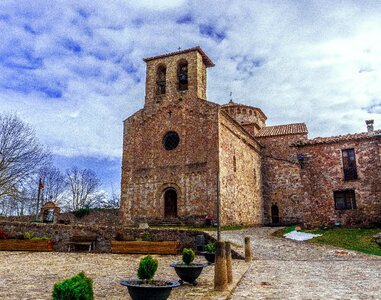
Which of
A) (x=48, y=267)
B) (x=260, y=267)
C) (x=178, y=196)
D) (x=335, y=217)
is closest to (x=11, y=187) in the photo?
(x=178, y=196)

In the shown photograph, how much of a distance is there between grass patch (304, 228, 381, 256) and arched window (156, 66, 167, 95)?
574 inches

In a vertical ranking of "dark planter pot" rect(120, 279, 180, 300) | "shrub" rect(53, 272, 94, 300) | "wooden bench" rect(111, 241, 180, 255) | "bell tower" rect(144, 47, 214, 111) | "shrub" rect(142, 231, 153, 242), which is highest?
"bell tower" rect(144, 47, 214, 111)

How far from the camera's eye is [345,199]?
19.6 meters

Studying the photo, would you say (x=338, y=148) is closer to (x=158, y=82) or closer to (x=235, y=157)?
(x=235, y=157)

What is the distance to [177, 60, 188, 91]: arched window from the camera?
24.8 m

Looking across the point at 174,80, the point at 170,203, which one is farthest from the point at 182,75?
the point at 170,203

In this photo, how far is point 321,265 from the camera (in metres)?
10.5

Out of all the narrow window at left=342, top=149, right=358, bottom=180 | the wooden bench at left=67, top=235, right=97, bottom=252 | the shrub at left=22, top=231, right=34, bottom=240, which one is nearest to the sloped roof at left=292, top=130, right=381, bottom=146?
the narrow window at left=342, top=149, right=358, bottom=180

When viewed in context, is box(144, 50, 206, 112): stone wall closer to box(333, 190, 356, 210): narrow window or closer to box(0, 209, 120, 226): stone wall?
box(0, 209, 120, 226): stone wall

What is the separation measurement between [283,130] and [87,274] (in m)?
28.4

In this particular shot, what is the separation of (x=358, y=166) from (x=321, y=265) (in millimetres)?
11208

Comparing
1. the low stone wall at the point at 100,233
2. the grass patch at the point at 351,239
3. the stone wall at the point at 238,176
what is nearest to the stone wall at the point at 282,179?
the stone wall at the point at 238,176

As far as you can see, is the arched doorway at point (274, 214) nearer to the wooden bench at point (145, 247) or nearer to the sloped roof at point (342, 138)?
the sloped roof at point (342, 138)

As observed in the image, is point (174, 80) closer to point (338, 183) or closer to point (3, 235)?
point (338, 183)
